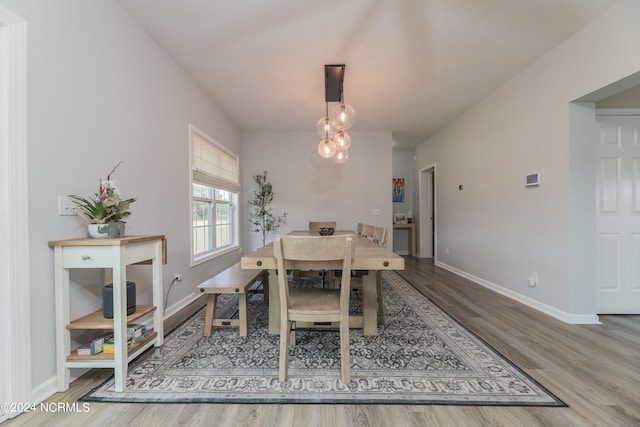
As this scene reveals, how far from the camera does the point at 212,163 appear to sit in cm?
375

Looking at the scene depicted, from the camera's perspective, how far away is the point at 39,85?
4.64 ft

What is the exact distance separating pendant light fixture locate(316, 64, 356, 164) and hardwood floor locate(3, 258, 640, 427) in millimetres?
2298

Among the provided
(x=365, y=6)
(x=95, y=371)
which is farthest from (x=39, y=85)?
(x=365, y=6)

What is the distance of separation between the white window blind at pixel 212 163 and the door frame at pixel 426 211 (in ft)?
13.4

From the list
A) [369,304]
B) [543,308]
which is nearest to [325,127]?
[369,304]

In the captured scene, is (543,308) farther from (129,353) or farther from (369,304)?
(129,353)

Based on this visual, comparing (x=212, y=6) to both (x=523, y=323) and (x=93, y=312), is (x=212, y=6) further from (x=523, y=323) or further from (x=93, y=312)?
(x=523, y=323)

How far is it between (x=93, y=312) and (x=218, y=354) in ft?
2.77

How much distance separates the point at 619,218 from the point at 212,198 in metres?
4.74

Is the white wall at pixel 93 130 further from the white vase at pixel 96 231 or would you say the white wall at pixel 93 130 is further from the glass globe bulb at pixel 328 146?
the glass globe bulb at pixel 328 146

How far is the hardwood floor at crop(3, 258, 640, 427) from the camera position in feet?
4.17

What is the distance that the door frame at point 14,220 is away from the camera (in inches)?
49.9

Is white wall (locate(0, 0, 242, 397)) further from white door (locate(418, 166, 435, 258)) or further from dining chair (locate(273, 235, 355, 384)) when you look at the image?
white door (locate(418, 166, 435, 258))

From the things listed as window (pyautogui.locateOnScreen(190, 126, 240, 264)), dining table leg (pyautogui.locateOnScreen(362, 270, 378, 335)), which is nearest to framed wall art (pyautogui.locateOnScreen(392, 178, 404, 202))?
window (pyautogui.locateOnScreen(190, 126, 240, 264))
